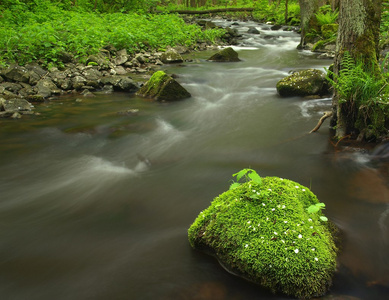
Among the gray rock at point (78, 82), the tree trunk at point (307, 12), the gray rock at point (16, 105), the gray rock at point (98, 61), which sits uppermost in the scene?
the tree trunk at point (307, 12)

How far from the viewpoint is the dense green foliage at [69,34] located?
1027 centimetres

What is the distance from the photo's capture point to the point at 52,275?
113 inches

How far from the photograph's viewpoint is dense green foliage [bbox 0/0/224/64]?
33.7 ft

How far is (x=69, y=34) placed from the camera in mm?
12117

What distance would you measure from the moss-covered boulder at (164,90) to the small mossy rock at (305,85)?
286 cm

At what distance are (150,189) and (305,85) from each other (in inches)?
226

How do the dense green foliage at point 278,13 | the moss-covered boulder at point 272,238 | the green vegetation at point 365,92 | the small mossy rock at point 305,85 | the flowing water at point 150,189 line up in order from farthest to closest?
1. the dense green foliage at point 278,13
2. the small mossy rock at point 305,85
3. the green vegetation at point 365,92
4. the flowing water at point 150,189
5. the moss-covered boulder at point 272,238

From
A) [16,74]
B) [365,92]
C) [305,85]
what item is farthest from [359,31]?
[16,74]

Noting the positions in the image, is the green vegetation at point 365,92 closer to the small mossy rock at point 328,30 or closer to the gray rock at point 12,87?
the gray rock at point 12,87

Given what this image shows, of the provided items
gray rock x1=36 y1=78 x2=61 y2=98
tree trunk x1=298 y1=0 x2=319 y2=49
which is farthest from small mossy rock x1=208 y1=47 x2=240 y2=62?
gray rock x1=36 y1=78 x2=61 y2=98

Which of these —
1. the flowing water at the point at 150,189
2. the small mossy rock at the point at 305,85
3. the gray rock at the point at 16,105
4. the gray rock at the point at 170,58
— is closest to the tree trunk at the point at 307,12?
the gray rock at the point at 170,58

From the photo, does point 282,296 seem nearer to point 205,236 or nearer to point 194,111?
point 205,236

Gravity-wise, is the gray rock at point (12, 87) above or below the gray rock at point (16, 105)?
above

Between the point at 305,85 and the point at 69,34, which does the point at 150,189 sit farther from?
the point at 69,34
